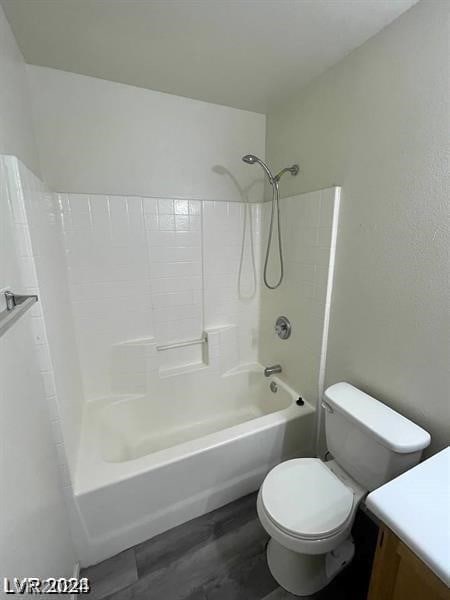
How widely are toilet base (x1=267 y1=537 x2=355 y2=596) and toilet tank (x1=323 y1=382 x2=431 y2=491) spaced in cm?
38

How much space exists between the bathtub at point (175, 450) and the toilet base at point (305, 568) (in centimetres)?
39

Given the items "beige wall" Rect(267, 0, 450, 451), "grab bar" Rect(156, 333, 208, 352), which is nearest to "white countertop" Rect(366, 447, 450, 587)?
"beige wall" Rect(267, 0, 450, 451)

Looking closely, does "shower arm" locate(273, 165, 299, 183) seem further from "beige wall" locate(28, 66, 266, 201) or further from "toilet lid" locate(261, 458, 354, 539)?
"toilet lid" locate(261, 458, 354, 539)

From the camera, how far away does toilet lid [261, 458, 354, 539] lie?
1.00 m

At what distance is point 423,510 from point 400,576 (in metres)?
0.22

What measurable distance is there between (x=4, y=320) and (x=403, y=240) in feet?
4.51

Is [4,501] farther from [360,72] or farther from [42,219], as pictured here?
[360,72]

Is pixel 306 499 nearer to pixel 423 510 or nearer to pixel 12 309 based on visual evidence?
pixel 423 510

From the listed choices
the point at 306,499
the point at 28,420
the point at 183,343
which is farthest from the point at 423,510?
the point at 183,343

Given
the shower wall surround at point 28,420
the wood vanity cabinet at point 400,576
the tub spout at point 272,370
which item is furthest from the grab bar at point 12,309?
the tub spout at point 272,370

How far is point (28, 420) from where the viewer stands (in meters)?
0.82

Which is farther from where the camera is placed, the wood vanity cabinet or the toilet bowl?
the toilet bowl

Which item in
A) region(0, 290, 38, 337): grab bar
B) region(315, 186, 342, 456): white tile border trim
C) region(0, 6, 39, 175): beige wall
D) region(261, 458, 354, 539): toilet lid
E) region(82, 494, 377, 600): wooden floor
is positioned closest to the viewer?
region(0, 290, 38, 337): grab bar

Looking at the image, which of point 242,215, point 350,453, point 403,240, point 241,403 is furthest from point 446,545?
point 242,215
